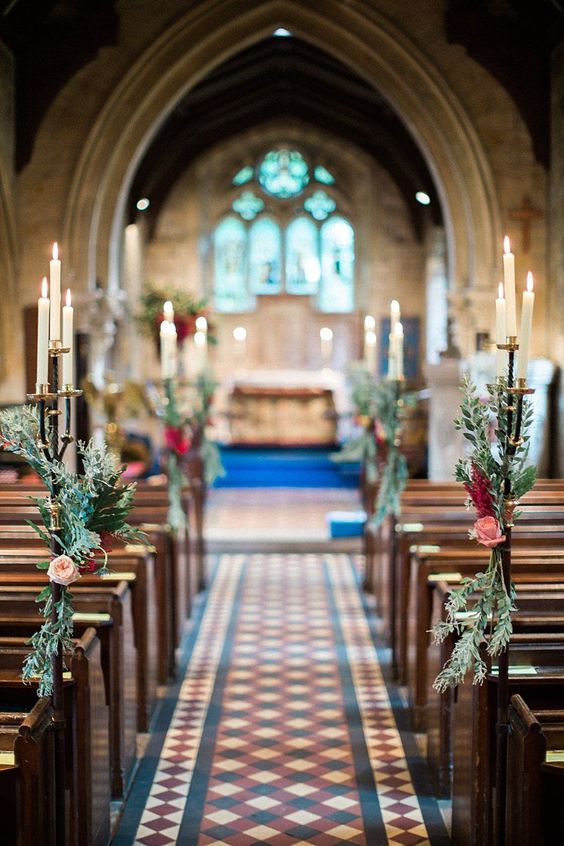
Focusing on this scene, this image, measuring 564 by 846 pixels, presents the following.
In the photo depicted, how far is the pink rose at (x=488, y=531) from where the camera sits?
10.3 ft

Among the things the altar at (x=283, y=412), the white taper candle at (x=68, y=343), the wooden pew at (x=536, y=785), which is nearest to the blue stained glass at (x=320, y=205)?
the altar at (x=283, y=412)

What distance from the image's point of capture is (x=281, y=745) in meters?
4.95

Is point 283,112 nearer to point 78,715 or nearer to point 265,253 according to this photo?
point 265,253

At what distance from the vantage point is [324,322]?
58.4ft

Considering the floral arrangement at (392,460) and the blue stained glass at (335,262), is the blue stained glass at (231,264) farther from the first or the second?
the floral arrangement at (392,460)

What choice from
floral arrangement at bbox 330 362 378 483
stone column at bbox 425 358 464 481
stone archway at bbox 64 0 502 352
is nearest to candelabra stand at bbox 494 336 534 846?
floral arrangement at bbox 330 362 378 483

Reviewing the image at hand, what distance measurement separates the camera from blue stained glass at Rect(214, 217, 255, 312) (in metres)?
18.1

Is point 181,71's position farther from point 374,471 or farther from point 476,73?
point 374,471

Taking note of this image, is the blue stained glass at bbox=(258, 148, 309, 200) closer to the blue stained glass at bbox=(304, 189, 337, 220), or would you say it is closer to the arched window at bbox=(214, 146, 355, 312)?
the arched window at bbox=(214, 146, 355, 312)

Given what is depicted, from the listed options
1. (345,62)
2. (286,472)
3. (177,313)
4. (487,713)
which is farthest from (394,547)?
(286,472)

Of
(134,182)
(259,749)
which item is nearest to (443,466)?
(259,749)

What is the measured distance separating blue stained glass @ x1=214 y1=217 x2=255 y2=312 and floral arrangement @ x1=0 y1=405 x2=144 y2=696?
1487 centimetres

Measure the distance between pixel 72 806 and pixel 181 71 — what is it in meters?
8.78

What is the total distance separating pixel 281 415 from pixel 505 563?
1278 cm
